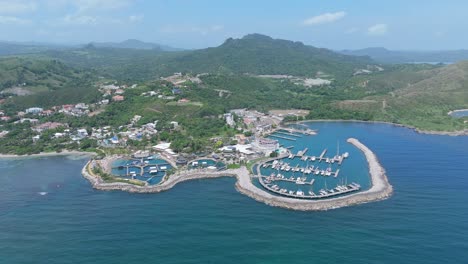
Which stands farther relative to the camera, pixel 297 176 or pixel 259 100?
pixel 259 100

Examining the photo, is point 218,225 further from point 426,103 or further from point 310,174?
point 426,103

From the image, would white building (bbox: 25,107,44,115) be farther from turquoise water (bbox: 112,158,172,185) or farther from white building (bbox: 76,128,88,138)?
turquoise water (bbox: 112,158,172,185)

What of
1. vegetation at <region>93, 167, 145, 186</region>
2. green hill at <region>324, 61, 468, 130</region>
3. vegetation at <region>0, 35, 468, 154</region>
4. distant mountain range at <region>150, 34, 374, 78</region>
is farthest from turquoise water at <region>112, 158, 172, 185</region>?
distant mountain range at <region>150, 34, 374, 78</region>

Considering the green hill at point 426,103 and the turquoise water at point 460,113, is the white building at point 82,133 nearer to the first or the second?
the green hill at point 426,103

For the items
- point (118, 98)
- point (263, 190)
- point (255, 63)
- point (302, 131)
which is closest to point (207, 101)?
point (118, 98)

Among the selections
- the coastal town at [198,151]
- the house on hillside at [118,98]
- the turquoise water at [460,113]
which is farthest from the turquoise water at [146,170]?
the turquoise water at [460,113]

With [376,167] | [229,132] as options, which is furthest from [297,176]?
[229,132]

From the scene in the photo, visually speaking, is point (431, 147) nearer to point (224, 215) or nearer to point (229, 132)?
point (229, 132)
